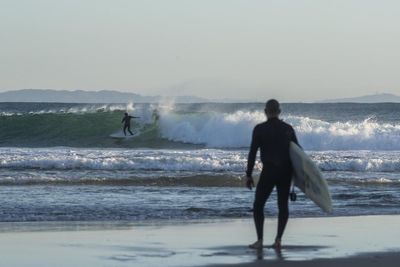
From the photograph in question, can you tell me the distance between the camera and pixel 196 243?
10.4 m

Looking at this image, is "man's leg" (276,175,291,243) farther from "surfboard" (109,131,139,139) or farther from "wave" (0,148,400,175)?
"surfboard" (109,131,139,139)

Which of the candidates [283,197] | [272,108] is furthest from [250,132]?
[272,108]

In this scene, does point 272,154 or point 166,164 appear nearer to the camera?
point 272,154

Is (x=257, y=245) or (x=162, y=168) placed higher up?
(x=162, y=168)

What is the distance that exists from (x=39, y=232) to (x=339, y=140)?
28.3 metres

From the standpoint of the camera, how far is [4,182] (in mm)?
20188

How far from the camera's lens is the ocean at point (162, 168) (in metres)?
14.9

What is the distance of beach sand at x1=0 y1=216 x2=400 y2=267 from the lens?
903 cm

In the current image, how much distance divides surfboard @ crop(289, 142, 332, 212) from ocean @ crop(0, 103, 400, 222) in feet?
11.5

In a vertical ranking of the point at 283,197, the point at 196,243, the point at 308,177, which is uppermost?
the point at 308,177

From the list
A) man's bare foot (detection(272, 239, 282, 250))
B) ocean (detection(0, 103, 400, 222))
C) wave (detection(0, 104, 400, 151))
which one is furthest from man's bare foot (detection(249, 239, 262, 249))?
wave (detection(0, 104, 400, 151))

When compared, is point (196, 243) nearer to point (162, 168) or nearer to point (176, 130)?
point (162, 168)

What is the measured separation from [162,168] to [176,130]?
18.2 meters

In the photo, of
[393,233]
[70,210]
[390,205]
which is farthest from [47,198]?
[393,233]
